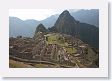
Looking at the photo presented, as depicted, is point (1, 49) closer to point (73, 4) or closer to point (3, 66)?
point (3, 66)

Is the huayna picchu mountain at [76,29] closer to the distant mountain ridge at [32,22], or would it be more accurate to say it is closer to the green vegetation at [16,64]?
the distant mountain ridge at [32,22]

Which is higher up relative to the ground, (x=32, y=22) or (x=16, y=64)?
(x=32, y=22)

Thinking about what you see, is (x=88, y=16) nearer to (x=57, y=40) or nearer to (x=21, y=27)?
(x=57, y=40)

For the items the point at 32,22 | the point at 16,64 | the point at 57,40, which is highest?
the point at 32,22

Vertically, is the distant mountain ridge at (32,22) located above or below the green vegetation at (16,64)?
above

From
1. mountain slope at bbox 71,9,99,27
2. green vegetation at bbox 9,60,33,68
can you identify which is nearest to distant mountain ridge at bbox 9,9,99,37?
mountain slope at bbox 71,9,99,27

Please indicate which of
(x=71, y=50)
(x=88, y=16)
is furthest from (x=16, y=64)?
(x=88, y=16)

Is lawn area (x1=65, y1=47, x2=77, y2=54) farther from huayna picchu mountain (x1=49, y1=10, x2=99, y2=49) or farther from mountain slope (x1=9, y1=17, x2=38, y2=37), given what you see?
mountain slope (x1=9, y1=17, x2=38, y2=37)

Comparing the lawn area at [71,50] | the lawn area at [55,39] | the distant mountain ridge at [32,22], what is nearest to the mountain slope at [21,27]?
the distant mountain ridge at [32,22]

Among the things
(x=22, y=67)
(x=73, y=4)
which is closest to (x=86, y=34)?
(x=73, y=4)
